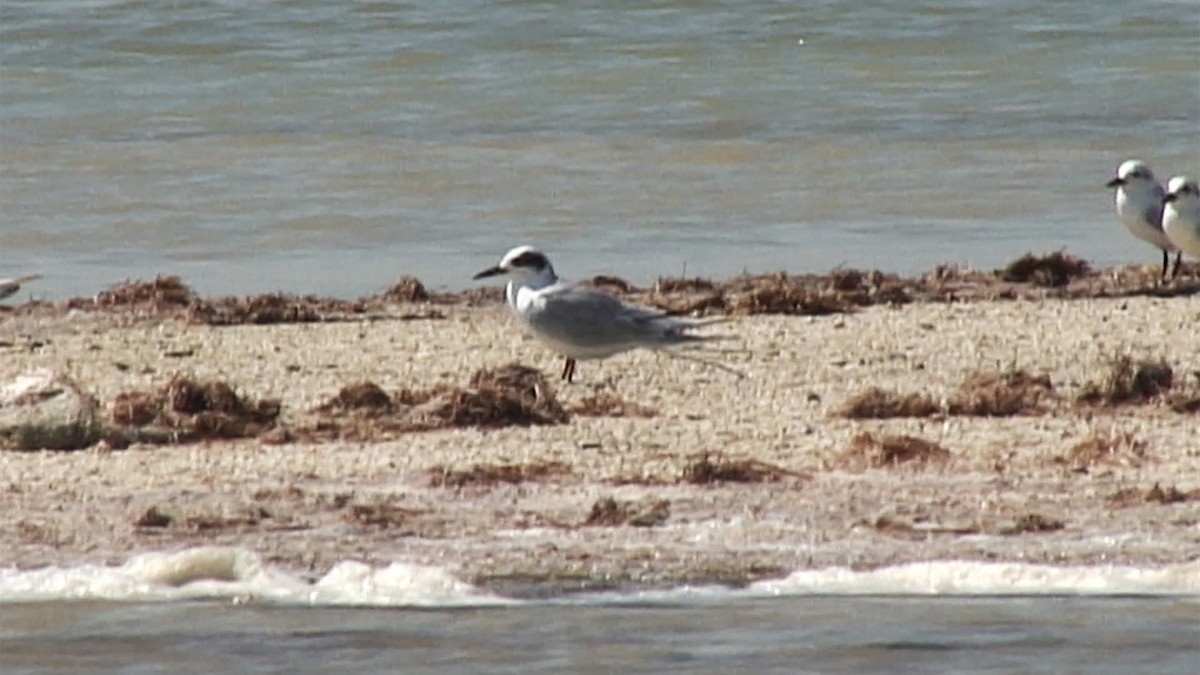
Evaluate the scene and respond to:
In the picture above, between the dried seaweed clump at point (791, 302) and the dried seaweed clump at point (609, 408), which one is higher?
the dried seaweed clump at point (791, 302)

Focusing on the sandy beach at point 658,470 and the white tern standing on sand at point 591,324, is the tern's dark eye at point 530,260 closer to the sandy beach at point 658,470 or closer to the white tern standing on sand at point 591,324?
the white tern standing on sand at point 591,324

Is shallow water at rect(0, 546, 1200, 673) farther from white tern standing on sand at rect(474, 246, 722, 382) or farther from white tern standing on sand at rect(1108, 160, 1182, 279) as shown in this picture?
white tern standing on sand at rect(1108, 160, 1182, 279)

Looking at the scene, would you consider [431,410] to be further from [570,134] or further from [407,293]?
[570,134]

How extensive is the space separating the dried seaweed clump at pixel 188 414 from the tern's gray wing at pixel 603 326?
120 centimetres

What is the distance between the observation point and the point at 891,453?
9383 mm

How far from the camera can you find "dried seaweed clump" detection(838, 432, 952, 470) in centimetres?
935

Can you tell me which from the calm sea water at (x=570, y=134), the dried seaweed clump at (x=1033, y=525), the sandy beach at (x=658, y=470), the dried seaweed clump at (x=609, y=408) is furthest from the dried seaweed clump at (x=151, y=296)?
the dried seaweed clump at (x=1033, y=525)

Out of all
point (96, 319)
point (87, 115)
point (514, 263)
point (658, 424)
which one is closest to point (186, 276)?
point (96, 319)

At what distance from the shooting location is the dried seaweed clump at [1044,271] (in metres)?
13.5

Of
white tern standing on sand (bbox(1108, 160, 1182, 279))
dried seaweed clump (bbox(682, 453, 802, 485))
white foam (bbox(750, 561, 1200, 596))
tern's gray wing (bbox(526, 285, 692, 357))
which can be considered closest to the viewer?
white foam (bbox(750, 561, 1200, 596))

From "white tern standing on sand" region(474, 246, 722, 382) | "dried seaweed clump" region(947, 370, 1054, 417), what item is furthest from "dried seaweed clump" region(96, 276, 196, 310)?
"dried seaweed clump" region(947, 370, 1054, 417)

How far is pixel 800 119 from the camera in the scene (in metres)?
20.5

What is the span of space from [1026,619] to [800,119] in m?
12.8

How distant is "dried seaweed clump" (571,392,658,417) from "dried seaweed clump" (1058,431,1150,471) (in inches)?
64.4
